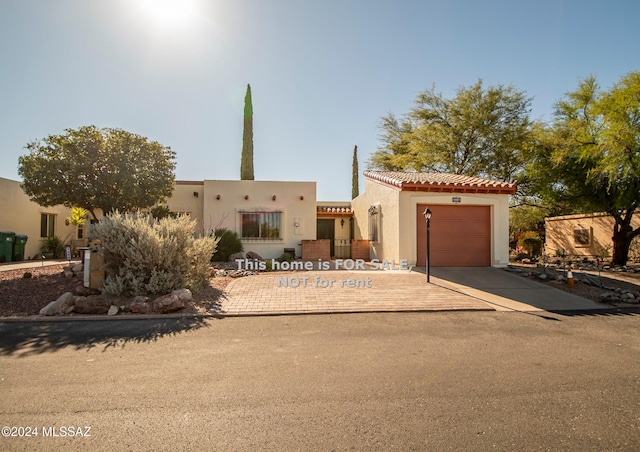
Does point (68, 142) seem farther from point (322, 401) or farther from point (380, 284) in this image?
point (322, 401)

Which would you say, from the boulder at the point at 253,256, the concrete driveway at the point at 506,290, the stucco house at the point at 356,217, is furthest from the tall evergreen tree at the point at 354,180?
the concrete driveway at the point at 506,290

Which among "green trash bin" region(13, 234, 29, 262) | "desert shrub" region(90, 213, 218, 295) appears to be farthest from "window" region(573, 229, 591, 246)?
"green trash bin" region(13, 234, 29, 262)

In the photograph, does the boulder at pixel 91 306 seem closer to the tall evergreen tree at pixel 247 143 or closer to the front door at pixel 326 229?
the front door at pixel 326 229

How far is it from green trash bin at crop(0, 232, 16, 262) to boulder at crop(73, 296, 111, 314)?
10462mm

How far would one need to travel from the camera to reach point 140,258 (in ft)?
24.4

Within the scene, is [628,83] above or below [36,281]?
above

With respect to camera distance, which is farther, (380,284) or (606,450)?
(380,284)

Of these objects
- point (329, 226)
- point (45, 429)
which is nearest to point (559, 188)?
point (329, 226)

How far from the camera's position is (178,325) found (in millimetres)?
6074

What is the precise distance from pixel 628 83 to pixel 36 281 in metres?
19.2

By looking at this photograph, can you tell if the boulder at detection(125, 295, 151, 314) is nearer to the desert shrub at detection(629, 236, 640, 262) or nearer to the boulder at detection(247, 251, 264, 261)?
the boulder at detection(247, 251, 264, 261)

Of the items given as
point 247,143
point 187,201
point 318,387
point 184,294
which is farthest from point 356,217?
point 318,387

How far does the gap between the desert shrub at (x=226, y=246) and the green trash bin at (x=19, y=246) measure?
7901 mm

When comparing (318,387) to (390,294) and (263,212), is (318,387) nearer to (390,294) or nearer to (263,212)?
(390,294)
